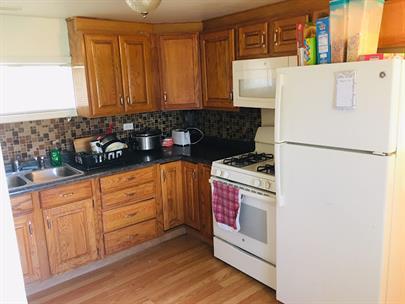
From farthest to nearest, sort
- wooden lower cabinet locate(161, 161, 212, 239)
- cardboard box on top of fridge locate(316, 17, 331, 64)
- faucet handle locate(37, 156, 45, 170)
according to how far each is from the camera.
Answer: wooden lower cabinet locate(161, 161, 212, 239), faucet handle locate(37, 156, 45, 170), cardboard box on top of fridge locate(316, 17, 331, 64)

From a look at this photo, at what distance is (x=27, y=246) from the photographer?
2.54 metres

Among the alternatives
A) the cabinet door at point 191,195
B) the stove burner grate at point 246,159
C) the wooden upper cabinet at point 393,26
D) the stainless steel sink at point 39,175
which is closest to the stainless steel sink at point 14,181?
the stainless steel sink at point 39,175

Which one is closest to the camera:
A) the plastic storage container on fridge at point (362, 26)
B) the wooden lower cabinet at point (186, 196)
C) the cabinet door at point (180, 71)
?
the plastic storage container on fridge at point (362, 26)

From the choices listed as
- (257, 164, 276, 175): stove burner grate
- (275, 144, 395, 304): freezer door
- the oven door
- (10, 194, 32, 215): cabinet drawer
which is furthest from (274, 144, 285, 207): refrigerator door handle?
(10, 194, 32, 215): cabinet drawer

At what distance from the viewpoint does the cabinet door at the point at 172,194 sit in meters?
3.26

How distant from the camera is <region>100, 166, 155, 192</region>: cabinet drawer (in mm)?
2898

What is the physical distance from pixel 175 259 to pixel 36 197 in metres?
Answer: 1.29

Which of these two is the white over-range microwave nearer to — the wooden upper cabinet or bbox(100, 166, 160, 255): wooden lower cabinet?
the wooden upper cabinet

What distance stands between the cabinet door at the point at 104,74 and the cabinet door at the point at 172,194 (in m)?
0.73

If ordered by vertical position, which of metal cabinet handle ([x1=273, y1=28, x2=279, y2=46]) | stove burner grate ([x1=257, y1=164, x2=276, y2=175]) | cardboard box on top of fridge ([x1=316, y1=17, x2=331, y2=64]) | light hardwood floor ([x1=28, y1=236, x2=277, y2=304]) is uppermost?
metal cabinet handle ([x1=273, y1=28, x2=279, y2=46])

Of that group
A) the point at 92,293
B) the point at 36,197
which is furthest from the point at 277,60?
the point at 92,293

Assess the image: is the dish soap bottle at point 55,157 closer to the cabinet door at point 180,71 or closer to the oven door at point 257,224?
the cabinet door at point 180,71

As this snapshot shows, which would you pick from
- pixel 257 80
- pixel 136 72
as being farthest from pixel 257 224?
pixel 136 72

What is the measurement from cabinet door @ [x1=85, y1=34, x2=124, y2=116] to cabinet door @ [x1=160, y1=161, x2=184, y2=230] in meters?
0.73
